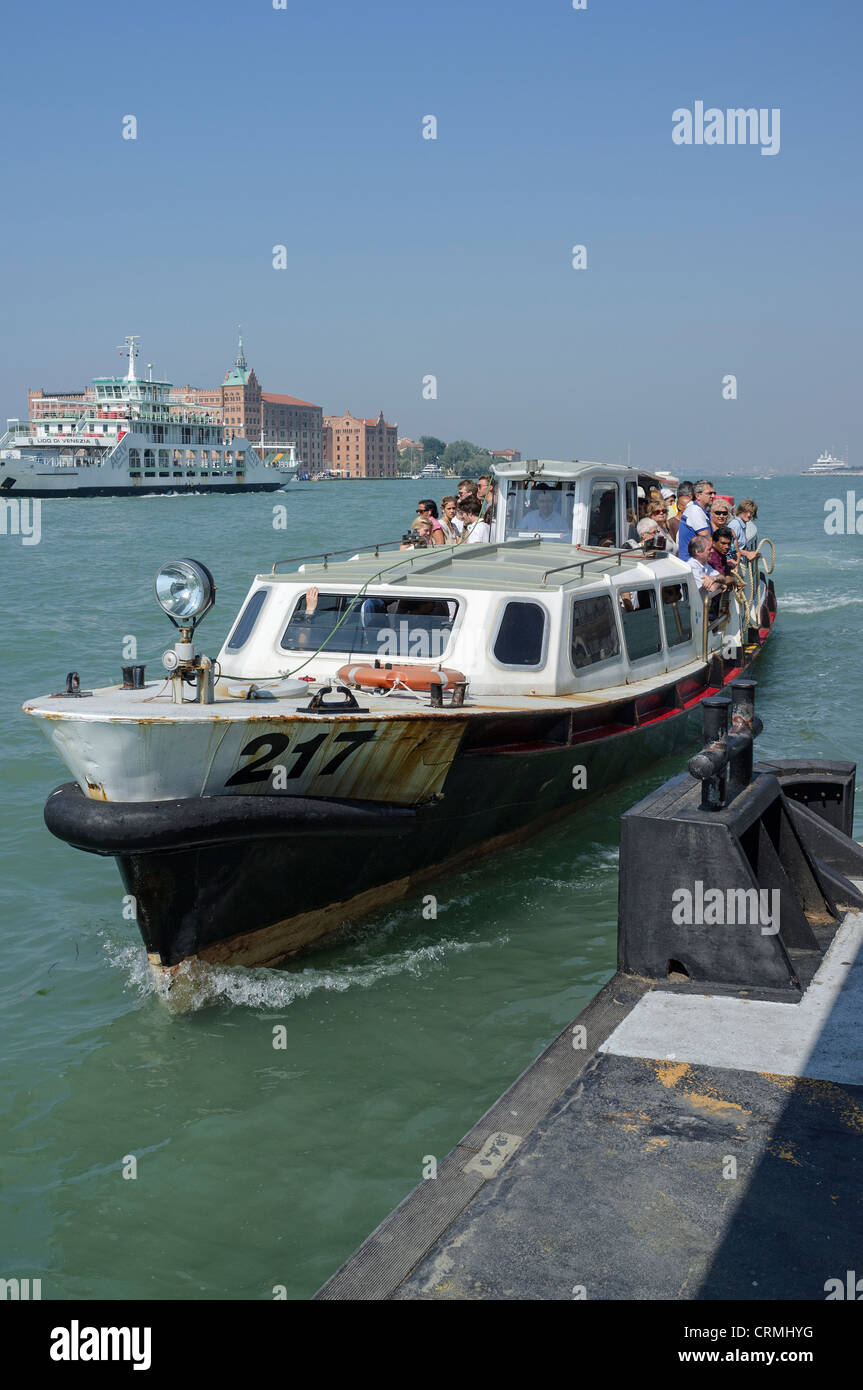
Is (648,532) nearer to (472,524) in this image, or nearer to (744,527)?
(472,524)

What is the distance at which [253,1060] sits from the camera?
6.78m

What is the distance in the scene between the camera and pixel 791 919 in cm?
552

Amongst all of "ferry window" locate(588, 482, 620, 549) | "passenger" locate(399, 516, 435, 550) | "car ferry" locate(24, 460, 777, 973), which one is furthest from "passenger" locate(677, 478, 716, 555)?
"passenger" locate(399, 516, 435, 550)

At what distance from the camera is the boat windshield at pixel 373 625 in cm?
952

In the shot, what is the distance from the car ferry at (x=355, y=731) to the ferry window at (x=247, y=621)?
3cm

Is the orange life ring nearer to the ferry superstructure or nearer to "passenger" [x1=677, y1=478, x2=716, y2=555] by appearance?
"passenger" [x1=677, y1=478, x2=716, y2=555]

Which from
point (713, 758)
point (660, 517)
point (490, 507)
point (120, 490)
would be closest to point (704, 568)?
point (660, 517)

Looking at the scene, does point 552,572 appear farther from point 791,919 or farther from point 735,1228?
point 735,1228

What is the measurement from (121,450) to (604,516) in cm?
9521

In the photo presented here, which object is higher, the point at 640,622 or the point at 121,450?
the point at 121,450

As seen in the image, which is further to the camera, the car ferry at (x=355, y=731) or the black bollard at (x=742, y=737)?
the car ferry at (x=355, y=731)

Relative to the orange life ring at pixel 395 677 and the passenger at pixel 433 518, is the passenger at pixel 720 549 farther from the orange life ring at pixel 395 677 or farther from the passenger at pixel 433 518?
the orange life ring at pixel 395 677

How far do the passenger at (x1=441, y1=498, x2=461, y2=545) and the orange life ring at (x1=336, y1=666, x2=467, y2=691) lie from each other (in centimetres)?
608

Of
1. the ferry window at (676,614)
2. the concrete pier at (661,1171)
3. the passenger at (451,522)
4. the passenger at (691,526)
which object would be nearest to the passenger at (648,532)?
the passenger at (691,526)
